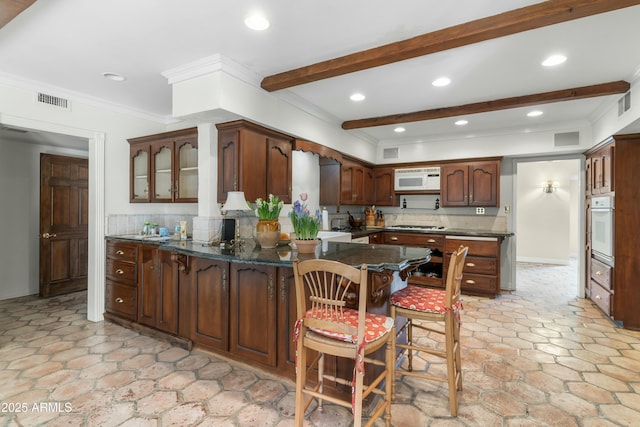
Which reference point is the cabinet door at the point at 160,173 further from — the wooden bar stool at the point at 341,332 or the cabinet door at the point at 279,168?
the wooden bar stool at the point at 341,332

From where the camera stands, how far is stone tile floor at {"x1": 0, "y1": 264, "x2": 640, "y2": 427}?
1.98 meters

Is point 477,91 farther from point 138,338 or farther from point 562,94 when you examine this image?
point 138,338

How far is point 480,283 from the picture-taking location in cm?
483

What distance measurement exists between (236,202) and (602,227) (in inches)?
173

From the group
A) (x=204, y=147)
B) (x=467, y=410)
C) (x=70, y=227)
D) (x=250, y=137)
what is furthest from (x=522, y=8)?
(x=70, y=227)

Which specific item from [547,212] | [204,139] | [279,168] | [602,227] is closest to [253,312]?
[279,168]

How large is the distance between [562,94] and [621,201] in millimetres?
1423

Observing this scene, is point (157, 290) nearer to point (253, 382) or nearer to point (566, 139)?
point (253, 382)

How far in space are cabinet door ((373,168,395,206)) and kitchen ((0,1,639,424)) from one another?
20.9 inches

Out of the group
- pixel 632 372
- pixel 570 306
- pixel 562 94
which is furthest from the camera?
pixel 570 306

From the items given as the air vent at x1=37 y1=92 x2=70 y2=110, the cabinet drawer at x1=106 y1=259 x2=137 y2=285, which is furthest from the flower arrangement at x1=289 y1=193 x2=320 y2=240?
the air vent at x1=37 y1=92 x2=70 y2=110

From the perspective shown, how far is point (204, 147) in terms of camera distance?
3.24 meters

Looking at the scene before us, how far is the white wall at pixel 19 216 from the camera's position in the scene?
4453mm

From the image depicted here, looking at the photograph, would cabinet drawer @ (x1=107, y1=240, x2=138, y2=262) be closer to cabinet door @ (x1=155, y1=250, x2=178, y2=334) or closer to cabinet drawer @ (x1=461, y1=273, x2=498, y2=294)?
cabinet door @ (x1=155, y1=250, x2=178, y2=334)
